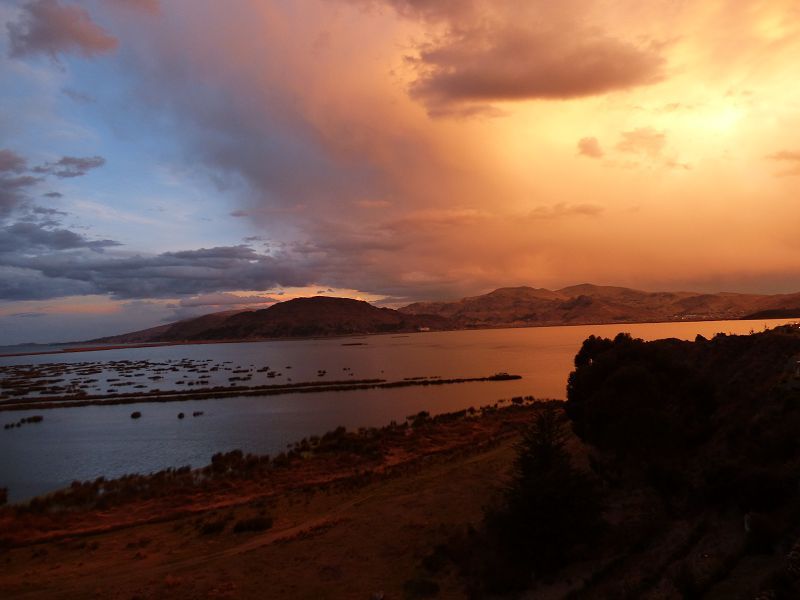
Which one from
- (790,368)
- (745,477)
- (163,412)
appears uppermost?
(790,368)

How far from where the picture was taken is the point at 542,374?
76.8 metres

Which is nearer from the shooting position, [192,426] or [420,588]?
[420,588]

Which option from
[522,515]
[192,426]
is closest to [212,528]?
[522,515]

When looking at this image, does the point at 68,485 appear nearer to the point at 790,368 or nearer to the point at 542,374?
Answer: the point at 790,368

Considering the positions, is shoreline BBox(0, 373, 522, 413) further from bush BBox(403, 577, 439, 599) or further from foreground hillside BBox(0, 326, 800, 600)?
bush BBox(403, 577, 439, 599)

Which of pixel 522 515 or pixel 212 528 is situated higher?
pixel 522 515

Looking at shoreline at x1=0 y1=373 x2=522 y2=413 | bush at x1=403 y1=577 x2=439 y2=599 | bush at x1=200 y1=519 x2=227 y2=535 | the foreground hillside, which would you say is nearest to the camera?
the foreground hillside

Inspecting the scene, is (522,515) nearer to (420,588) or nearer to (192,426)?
(420,588)

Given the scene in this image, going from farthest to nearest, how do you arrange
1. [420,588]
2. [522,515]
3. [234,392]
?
[234,392] → [522,515] → [420,588]

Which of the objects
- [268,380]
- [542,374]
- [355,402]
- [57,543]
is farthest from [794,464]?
[268,380]

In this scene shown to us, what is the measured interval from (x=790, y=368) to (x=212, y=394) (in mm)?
65333

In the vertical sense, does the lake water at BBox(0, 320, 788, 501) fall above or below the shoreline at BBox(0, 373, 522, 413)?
below

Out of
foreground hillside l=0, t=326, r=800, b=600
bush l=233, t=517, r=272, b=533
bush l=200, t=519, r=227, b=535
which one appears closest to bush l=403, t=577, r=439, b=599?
foreground hillside l=0, t=326, r=800, b=600

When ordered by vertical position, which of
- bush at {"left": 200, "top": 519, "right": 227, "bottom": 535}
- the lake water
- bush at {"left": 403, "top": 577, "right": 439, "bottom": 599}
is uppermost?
bush at {"left": 403, "top": 577, "right": 439, "bottom": 599}
